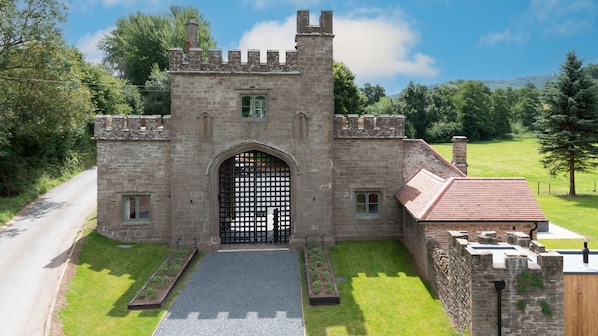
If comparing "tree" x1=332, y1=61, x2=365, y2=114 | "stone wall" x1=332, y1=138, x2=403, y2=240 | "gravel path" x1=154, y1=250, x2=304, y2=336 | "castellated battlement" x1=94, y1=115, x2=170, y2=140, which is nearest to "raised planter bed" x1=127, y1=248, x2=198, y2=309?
"gravel path" x1=154, y1=250, x2=304, y2=336

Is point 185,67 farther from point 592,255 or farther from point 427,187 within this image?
point 592,255

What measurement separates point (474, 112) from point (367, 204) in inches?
2448

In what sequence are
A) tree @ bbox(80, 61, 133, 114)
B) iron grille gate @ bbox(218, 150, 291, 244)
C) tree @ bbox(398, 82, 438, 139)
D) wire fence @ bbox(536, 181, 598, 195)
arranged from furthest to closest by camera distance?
tree @ bbox(398, 82, 438, 139), tree @ bbox(80, 61, 133, 114), wire fence @ bbox(536, 181, 598, 195), iron grille gate @ bbox(218, 150, 291, 244)

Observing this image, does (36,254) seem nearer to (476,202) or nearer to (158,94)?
(476,202)

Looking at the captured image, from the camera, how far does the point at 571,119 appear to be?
29.5 metres

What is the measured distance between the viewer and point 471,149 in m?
60.5

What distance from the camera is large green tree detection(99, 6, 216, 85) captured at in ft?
153

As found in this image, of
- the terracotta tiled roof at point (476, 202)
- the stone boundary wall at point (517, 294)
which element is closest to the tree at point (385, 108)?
the terracotta tiled roof at point (476, 202)

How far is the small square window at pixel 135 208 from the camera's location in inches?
724

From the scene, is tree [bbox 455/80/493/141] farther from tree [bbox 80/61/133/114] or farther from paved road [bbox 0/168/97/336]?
paved road [bbox 0/168/97/336]

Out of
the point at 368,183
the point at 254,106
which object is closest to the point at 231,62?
the point at 254,106

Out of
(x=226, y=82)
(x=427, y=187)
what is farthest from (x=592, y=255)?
(x=226, y=82)

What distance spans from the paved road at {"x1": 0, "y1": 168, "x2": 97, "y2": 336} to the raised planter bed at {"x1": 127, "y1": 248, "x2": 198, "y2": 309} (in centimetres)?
264

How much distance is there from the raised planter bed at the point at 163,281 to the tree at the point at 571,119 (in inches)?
1083
